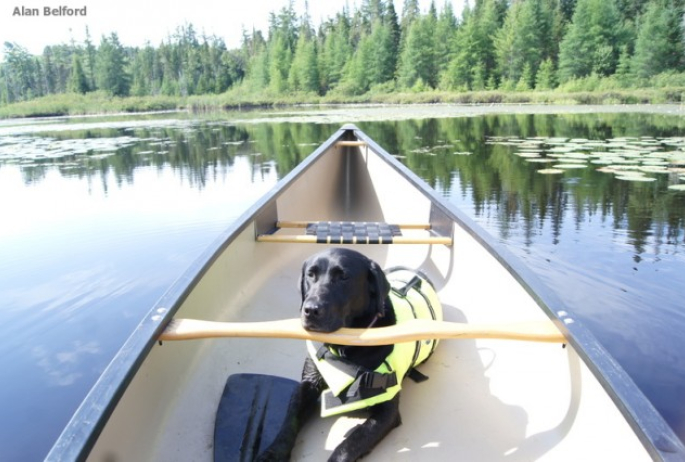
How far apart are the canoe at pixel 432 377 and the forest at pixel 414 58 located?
36875 mm

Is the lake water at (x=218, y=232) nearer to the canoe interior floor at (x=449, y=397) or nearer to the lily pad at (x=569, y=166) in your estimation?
the lily pad at (x=569, y=166)

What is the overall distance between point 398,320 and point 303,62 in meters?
62.3

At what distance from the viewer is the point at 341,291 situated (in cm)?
184

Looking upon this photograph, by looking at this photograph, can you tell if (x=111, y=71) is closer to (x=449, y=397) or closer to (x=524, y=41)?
(x=524, y=41)

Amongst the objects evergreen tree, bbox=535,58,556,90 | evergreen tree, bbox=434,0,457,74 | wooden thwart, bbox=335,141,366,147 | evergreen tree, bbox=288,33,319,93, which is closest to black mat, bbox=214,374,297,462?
wooden thwart, bbox=335,141,366,147

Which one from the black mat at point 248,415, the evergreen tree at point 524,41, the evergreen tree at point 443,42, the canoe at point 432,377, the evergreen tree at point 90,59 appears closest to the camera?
the canoe at point 432,377

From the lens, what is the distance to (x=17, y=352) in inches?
135

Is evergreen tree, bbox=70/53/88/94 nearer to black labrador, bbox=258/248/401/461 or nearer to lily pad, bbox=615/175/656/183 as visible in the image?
lily pad, bbox=615/175/656/183

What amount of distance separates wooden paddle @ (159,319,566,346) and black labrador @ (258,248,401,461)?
0.05 meters

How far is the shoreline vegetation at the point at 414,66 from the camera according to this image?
40.4 metres

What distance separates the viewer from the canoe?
150 centimetres

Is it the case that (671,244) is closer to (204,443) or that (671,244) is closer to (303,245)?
(303,245)

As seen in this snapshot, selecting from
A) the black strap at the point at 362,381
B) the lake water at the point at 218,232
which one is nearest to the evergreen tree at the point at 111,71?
the lake water at the point at 218,232

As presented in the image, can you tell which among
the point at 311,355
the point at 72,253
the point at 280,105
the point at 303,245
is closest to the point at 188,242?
the point at 72,253
